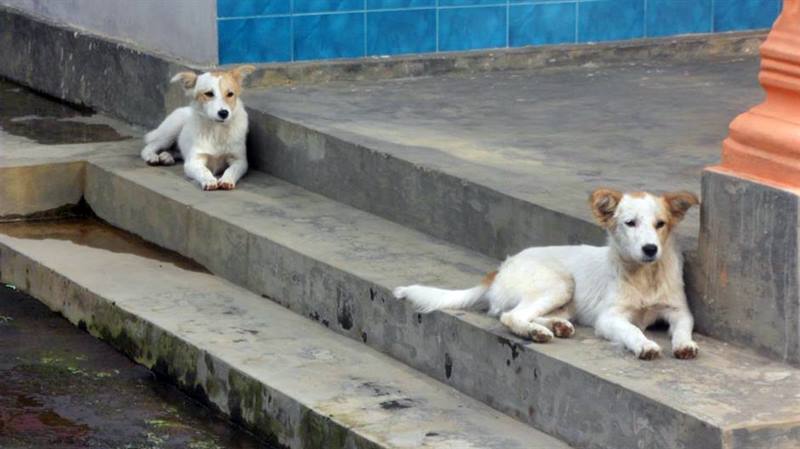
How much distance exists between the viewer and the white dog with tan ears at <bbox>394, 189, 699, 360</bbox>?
588 centimetres

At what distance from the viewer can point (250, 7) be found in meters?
9.55

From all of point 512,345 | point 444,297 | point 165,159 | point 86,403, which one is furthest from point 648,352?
point 165,159

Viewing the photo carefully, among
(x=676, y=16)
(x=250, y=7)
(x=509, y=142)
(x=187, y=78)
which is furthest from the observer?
(x=676, y=16)

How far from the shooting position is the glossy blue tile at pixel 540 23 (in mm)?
10148

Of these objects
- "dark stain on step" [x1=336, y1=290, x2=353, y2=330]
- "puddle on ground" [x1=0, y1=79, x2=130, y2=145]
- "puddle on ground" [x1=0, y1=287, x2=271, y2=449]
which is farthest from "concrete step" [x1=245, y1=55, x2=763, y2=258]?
"puddle on ground" [x1=0, y1=287, x2=271, y2=449]

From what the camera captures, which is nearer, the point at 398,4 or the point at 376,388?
the point at 376,388

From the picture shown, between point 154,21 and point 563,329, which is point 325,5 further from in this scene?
point 563,329

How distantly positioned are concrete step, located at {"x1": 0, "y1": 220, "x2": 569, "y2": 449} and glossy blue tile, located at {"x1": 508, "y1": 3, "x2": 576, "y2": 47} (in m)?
2.67

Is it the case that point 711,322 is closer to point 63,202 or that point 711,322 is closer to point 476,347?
point 476,347

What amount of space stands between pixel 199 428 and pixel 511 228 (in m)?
1.43

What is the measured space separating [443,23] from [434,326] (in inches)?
151

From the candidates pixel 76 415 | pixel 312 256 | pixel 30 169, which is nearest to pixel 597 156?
pixel 312 256

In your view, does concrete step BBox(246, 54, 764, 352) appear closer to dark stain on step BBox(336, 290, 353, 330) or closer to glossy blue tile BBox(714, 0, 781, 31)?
glossy blue tile BBox(714, 0, 781, 31)

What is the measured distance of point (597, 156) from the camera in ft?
25.3
